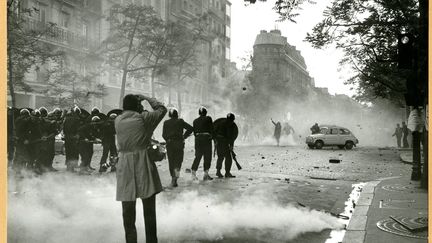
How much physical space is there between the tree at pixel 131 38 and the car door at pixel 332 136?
17.5 metres

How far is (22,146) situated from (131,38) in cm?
387

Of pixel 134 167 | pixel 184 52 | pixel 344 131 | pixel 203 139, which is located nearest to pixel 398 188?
pixel 203 139

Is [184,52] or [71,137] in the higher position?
[184,52]

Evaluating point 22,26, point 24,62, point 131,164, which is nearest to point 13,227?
point 131,164

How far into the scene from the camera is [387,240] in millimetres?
5199

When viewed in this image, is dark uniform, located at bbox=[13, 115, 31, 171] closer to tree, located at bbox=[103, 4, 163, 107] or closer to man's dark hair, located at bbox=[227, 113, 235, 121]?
tree, located at bbox=[103, 4, 163, 107]

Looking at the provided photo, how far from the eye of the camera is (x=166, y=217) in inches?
258

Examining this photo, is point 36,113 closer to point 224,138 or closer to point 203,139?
point 203,139

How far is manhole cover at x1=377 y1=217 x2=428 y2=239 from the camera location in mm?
5434

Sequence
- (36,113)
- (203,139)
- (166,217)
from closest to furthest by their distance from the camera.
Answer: (166,217)
(36,113)
(203,139)

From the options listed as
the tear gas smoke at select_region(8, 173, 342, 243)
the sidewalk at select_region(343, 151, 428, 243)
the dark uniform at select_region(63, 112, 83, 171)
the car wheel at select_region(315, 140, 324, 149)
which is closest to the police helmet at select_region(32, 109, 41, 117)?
the dark uniform at select_region(63, 112, 83, 171)

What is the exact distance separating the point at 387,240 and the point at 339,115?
90.6ft

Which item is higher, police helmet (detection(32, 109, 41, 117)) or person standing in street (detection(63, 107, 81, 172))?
police helmet (detection(32, 109, 41, 117))

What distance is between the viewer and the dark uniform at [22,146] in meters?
10.5
